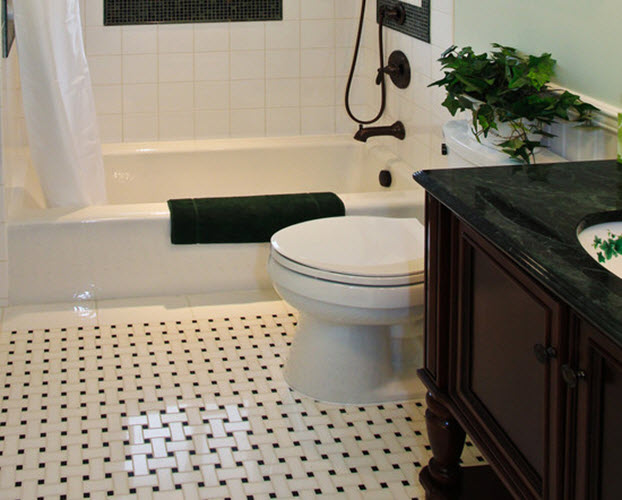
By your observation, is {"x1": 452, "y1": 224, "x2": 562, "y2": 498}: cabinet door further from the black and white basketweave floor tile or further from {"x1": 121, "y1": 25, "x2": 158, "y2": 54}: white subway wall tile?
{"x1": 121, "y1": 25, "x2": 158, "y2": 54}: white subway wall tile

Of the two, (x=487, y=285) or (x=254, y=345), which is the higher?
(x=487, y=285)

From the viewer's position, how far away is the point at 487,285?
67.1 inches

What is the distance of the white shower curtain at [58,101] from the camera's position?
337 centimetres

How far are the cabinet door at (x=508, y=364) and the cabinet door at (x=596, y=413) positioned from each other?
0.18 ft

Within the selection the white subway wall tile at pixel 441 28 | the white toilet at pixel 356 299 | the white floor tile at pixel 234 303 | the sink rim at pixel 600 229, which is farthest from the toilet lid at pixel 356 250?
the sink rim at pixel 600 229

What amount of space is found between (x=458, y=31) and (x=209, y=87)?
154cm

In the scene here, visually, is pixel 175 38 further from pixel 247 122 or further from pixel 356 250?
pixel 356 250

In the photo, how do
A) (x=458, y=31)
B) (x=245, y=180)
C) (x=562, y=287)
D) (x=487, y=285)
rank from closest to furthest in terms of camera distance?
1. (x=562, y=287)
2. (x=487, y=285)
3. (x=458, y=31)
4. (x=245, y=180)

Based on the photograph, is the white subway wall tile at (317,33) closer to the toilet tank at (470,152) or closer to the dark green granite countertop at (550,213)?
the toilet tank at (470,152)

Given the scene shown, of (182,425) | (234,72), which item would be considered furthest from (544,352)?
(234,72)

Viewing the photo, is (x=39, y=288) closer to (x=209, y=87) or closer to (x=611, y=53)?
(x=209, y=87)

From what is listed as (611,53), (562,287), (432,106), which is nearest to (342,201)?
(432,106)

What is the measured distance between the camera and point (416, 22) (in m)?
3.75

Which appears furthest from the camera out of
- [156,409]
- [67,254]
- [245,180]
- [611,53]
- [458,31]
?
[245,180]
